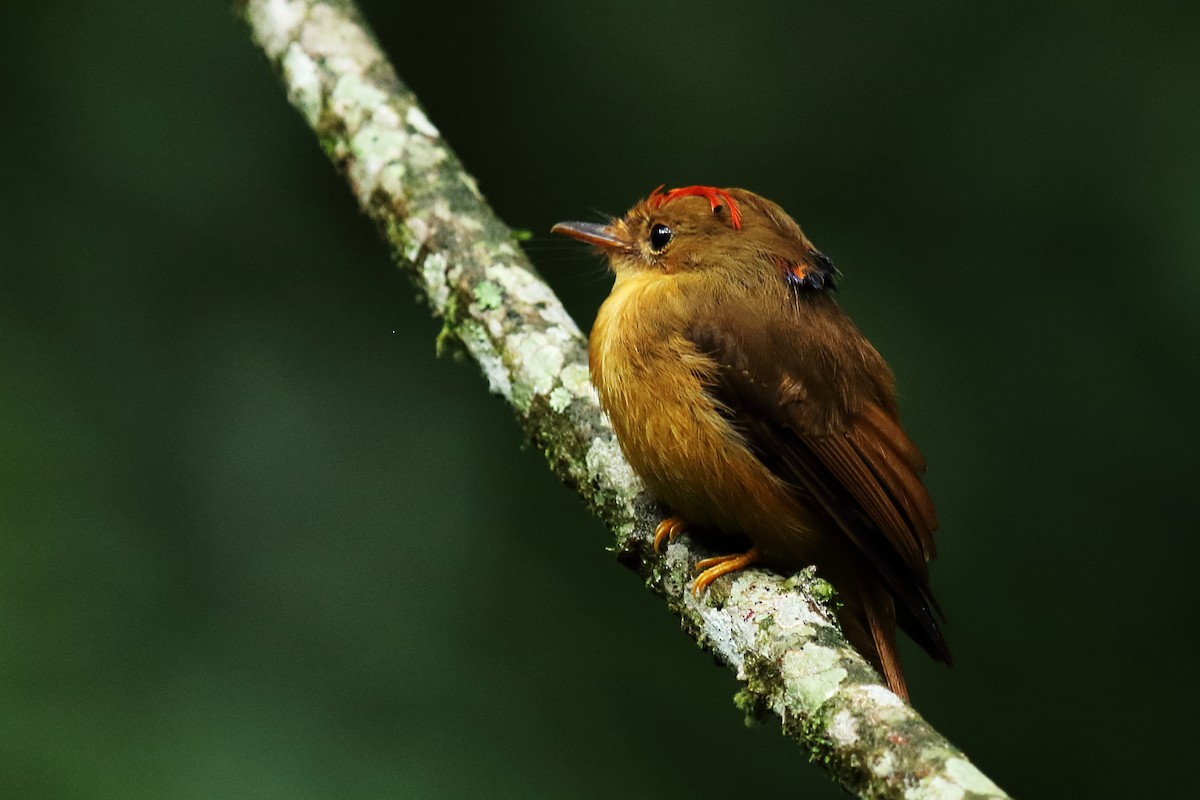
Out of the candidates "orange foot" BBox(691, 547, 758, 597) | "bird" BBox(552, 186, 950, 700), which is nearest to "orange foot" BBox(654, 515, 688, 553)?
"bird" BBox(552, 186, 950, 700)

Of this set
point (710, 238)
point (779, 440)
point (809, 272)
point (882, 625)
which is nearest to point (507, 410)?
point (710, 238)

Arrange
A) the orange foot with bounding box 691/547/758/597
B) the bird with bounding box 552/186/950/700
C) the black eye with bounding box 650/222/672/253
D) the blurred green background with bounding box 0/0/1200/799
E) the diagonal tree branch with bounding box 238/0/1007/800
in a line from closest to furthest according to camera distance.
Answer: the diagonal tree branch with bounding box 238/0/1007/800, the orange foot with bounding box 691/547/758/597, the bird with bounding box 552/186/950/700, the black eye with bounding box 650/222/672/253, the blurred green background with bounding box 0/0/1200/799

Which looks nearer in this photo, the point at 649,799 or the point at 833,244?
the point at 649,799

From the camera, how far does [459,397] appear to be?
187 inches

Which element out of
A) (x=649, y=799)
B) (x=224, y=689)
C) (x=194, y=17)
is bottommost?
(x=649, y=799)

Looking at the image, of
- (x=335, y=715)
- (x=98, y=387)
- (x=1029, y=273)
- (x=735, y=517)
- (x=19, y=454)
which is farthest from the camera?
(x=1029, y=273)

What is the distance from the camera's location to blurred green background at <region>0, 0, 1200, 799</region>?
4.12 m

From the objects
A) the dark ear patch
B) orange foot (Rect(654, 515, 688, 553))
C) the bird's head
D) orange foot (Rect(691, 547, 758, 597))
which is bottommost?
orange foot (Rect(691, 547, 758, 597))

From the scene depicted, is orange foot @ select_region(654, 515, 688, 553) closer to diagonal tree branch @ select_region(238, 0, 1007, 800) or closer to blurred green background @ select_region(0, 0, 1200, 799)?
diagonal tree branch @ select_region(238, 0, 1007, 800)

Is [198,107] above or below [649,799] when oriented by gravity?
above

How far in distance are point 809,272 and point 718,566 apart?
0.88 metres

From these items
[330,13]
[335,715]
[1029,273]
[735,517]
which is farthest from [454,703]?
[1029,273]

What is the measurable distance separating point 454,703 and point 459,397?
45.4 inches

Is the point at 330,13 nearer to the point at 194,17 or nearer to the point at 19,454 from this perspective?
the point at 194,17
